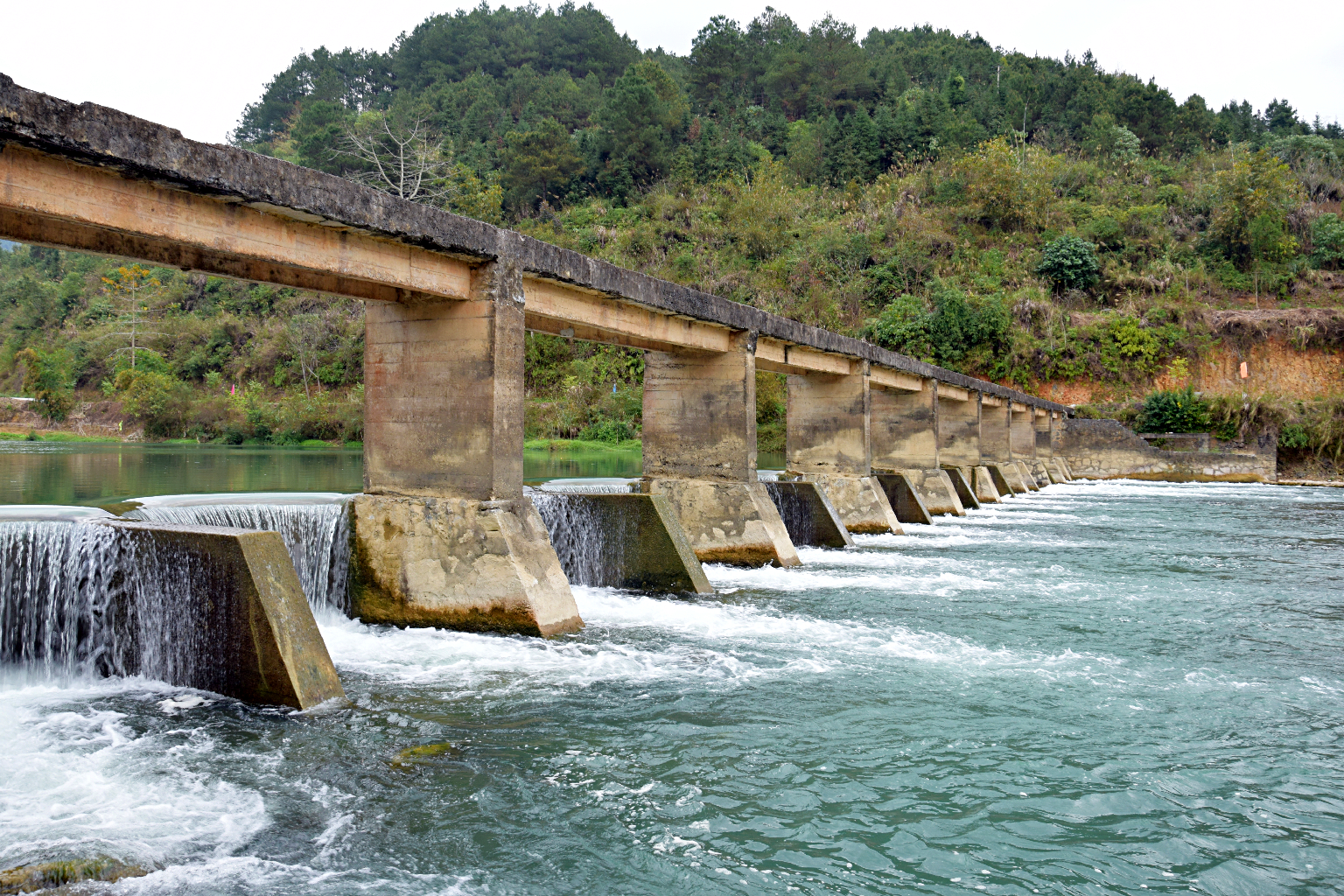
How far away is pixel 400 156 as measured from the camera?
180ft

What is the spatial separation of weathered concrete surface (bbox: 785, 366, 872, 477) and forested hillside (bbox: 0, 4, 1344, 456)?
2569cm

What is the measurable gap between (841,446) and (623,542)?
9099 millimetres

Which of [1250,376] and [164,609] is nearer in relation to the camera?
[164,609]

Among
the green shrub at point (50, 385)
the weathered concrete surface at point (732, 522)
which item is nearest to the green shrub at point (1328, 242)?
the weathered concrete surface at point (732, 522)

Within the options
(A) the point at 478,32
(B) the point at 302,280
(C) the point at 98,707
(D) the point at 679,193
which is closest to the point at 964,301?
(D) the point at 679,193

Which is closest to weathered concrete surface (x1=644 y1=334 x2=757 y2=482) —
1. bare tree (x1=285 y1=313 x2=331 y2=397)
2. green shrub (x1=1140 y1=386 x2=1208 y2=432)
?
green shrub (x1=1140 y1=386 x2=1208 y2=432)

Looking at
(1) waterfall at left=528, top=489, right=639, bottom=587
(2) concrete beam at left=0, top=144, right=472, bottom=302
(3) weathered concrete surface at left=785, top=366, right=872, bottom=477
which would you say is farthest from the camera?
(3) weathered concrete surface at left=785, top=366, right=872, bottom=477

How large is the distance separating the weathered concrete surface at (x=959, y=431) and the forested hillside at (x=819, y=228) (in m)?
16.6

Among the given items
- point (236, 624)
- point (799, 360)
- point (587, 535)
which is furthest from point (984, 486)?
point (236, 624)

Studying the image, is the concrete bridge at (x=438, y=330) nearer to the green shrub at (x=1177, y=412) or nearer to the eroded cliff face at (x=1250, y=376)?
the green shrub at (x=1177, y=412)

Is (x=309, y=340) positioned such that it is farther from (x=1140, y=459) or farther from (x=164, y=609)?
(x=164, y=609)

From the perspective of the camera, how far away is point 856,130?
75188mm

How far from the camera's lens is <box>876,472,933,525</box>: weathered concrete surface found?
22.0 meters

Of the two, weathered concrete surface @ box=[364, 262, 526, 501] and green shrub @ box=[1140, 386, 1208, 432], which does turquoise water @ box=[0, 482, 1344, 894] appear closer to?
weathered concrete surface @ box=[364, 262, 526, 501]
